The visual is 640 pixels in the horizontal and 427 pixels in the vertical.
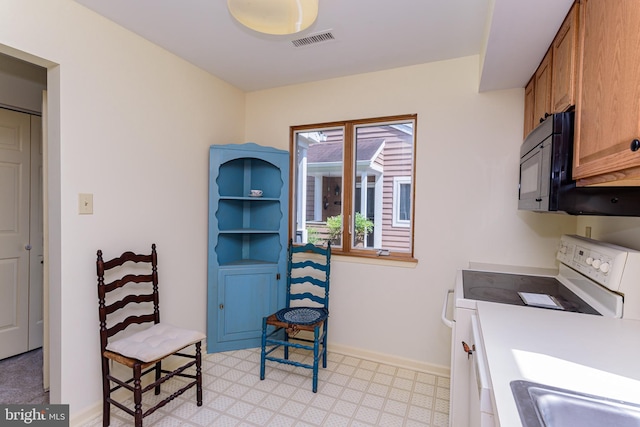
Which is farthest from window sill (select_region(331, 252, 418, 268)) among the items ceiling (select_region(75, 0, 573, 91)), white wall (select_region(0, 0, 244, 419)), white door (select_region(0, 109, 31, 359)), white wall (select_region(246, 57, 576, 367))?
white door (select_region(0, 109, 31, 359))

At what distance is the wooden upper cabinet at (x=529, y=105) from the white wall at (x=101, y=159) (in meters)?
2.39

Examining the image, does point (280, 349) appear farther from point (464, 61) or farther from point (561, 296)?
point (464, 61)

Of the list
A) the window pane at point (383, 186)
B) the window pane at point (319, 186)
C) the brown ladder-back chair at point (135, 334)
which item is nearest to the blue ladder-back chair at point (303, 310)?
the window pane at point (319, 186)

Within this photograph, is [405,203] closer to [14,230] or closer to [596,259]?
[596,259]

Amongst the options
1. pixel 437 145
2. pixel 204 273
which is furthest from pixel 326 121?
pixel 204 273

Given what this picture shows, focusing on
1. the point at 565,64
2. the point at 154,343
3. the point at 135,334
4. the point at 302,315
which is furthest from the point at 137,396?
the point at 565,64

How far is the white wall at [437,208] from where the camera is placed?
7.36 ft

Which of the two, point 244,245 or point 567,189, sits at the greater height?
point 567,189

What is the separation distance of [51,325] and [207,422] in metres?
1.04

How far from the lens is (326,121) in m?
2.82

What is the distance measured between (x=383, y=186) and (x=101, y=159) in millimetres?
2003

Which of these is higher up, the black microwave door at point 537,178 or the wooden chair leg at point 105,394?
the black microwave door at point 537,178

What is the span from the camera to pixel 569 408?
30.6 inches

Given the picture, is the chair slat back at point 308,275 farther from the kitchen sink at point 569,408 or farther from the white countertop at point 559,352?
the kitchen sink at point 569,408
